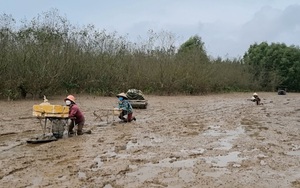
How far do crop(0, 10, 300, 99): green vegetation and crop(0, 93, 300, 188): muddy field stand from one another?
24.7ft

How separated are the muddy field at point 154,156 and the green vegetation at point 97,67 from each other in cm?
752

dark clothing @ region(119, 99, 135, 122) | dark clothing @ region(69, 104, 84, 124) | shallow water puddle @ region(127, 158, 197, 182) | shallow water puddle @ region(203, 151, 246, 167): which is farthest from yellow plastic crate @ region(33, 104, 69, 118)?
dark clothing @ region(119, 99, 135, 122)

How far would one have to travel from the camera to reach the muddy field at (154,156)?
268 inches

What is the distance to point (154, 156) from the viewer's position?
8766 millimetres

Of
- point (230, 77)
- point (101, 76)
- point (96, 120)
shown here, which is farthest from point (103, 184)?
point (230, 77)

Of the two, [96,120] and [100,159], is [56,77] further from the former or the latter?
[100,159]

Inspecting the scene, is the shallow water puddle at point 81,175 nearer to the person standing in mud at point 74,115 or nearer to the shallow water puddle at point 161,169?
the shallow water puddle at point 161,169

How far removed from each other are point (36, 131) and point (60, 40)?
45.0 feet

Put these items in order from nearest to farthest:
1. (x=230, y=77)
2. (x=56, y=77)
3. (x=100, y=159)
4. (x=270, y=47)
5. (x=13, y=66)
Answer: (x=100, y=159), (x=13, y=66), (x=56, y=77), (x=230, y=77), (x=270, y=47)

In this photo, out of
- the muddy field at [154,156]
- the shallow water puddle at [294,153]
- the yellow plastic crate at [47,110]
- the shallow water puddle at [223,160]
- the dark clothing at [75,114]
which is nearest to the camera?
the muddy field at [154,156]

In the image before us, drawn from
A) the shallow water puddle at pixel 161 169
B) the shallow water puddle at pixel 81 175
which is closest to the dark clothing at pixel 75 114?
the shallow water puddle at pixel 161 169

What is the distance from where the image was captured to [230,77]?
41531mm

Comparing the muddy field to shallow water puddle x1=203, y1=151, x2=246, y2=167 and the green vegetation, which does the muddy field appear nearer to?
shallow water puddle x1=203, y1=151, x2=246, y2=167

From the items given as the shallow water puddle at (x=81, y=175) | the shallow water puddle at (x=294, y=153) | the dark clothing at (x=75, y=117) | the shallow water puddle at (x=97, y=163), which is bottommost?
the shallow water puddle at (x=81, y=175)
